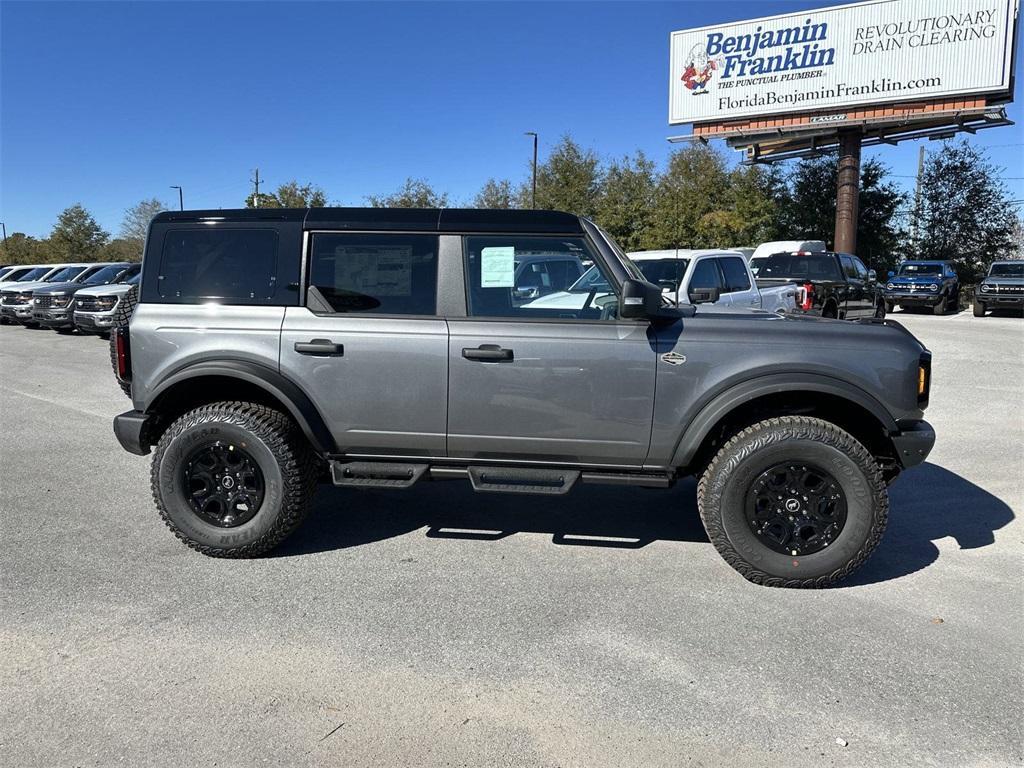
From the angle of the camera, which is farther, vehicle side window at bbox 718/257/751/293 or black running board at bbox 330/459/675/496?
vehicle side window at bbox 718/257/751/293

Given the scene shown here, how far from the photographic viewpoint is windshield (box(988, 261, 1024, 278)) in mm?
22862

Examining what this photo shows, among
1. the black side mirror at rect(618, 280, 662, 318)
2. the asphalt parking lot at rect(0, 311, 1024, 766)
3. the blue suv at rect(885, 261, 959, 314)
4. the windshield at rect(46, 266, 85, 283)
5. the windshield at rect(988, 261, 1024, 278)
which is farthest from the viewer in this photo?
the blue suv at rect(885, 261, 959, 314)

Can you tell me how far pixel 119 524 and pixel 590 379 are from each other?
10.7ft

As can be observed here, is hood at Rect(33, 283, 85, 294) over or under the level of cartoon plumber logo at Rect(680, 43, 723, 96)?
under

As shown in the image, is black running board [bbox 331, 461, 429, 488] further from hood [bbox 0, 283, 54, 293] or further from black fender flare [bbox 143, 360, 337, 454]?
hood [bbox 0, 283, 54, 293]

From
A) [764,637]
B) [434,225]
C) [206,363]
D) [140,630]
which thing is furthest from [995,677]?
[206,363]

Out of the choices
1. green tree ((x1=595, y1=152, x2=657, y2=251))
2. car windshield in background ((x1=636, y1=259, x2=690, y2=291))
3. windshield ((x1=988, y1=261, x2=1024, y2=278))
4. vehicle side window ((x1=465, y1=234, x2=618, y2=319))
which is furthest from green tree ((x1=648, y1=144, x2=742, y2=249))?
vehicle side window ((x1=465, y1=234, x2=618, y2=319))

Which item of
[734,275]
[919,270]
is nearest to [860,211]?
[919,270]

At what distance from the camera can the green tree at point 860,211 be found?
35.5 meters

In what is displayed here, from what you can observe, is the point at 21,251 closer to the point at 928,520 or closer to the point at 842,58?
the point at 842,58

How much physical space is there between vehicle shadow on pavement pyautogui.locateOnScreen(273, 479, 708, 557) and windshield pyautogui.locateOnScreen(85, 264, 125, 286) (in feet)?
51.1

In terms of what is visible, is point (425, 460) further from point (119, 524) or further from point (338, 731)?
point (119, 524)

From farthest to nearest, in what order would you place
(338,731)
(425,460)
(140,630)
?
(425,460) < (140,630) < (338,731)

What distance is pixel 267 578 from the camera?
4.16 m
